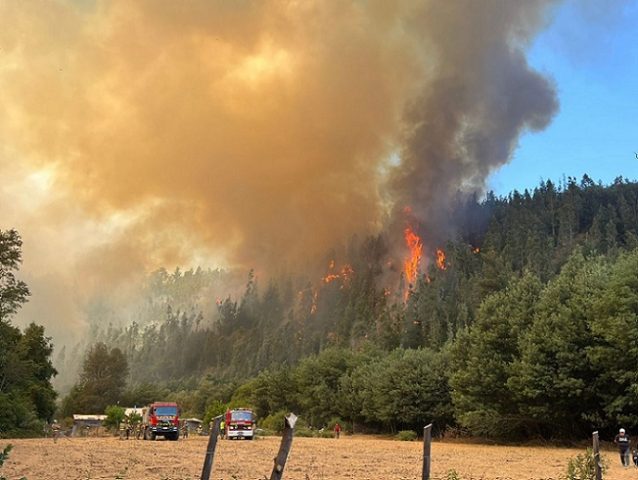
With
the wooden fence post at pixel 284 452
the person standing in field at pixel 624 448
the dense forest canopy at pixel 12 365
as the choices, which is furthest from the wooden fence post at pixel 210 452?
the dense forest canopy at pixel 12 365

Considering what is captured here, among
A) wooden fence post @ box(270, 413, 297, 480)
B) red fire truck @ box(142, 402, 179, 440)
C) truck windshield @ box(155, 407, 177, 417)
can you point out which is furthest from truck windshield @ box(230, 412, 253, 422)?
wooden fence post @ box(270, 413, 297, 480)

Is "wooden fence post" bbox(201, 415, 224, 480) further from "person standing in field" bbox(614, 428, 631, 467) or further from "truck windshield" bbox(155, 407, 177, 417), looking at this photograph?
"truck windshield" bbox(155, 407, 177, 417)

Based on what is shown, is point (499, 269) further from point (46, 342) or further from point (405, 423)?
point (46, 342)

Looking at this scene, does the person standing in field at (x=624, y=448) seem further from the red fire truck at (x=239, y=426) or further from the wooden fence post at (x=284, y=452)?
the red fire truck at (x=239, y=426)

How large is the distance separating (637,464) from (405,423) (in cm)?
4718

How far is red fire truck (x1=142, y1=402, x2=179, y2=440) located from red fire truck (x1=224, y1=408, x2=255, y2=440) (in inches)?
269

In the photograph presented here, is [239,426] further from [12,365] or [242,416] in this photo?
[12,365]

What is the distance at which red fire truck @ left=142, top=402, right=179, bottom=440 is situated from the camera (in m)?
63.8

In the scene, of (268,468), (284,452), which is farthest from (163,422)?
(284,452)

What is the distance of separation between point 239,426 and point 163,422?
9091mm

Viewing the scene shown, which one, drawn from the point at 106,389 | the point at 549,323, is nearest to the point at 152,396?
the point at 106,389

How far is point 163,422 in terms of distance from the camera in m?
64.0

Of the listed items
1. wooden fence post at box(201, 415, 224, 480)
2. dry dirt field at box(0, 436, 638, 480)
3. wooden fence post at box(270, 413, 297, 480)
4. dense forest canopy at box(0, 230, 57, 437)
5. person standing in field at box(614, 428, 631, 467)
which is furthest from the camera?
dense forest canopy at box(0, 230, 57, 437)

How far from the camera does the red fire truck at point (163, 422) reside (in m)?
63.8
